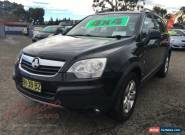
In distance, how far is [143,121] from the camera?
3.67 metres

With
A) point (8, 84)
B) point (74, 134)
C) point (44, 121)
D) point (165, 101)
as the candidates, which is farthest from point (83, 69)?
point (8, 84)

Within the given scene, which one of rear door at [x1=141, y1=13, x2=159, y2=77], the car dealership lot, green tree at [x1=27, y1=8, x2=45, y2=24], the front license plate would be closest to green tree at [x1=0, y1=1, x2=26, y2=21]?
green tree at [x1=27, y1=8, x2=45, y2=24]

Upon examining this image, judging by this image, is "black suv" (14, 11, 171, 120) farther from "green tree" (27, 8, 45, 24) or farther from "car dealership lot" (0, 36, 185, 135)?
"green tree" (27, 8, 45, 24)

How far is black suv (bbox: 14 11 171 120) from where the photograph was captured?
9.70ft

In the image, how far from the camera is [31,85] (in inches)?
131

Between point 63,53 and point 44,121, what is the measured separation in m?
1.13

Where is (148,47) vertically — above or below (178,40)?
above

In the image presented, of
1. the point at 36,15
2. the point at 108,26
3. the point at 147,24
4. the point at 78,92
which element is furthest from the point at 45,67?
the point at 36,15

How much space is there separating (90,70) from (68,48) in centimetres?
57

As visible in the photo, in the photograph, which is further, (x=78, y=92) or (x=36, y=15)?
(x=36, y=15)

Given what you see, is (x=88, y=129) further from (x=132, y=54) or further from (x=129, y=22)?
(x=129, y=22)

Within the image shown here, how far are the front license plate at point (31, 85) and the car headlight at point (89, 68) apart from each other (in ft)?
1.73

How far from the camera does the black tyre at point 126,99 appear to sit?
128 inches

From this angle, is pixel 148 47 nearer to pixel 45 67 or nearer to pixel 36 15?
pixel 45 67
